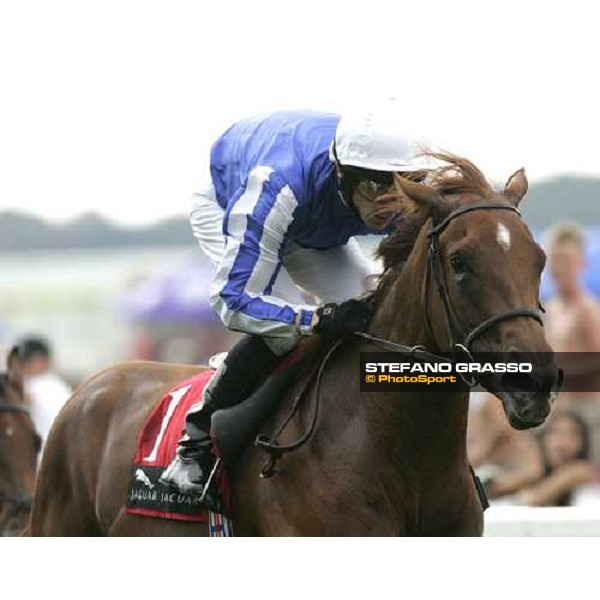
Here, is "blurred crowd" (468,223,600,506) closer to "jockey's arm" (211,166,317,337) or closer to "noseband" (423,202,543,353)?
"jockey's arm" (211,166,317,337)

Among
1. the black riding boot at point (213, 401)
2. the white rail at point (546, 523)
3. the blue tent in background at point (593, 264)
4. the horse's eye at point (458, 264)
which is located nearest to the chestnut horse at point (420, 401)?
the horse's eye at point (458, 264)

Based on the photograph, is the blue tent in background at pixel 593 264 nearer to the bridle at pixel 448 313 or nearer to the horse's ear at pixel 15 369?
the horse's ear at pixel 15 369

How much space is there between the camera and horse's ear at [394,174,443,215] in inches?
178

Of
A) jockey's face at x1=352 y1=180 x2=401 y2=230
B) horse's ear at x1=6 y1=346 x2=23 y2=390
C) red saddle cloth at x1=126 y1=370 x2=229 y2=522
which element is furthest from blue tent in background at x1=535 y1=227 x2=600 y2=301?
jockey's face at x1=352 y1=180 x2=401 y2=230

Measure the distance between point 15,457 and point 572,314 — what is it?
281cm

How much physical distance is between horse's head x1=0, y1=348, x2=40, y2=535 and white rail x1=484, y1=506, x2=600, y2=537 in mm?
2456

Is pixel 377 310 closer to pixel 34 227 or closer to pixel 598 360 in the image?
pixel 598 360

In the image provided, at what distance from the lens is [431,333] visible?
452 cm

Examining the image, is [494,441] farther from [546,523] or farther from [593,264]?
[593,264]

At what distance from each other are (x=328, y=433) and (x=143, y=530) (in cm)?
97

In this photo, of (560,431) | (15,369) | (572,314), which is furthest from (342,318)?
(15,369)

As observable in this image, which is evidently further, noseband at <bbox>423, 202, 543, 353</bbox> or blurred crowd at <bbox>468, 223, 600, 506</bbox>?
blurred crowd at <bbox>468, 223, 600, 506</bbox>

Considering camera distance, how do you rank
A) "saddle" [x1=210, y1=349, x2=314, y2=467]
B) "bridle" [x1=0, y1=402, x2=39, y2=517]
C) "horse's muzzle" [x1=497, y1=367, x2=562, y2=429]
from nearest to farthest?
"horse's muzzle" [x1=497, y1=367, x2=562, y2=429]
"saddle" [x1=210, y1=349, x2=314, y2=467]
"bridle" [x1=0, y1=402, x2=39, y2=517]
